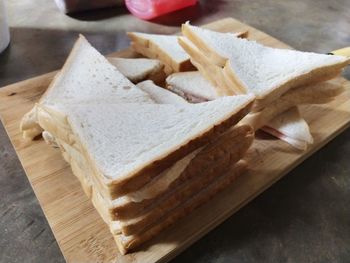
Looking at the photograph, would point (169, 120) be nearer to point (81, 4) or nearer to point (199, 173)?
point (199, 173)

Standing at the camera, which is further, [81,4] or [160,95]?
[81,4]

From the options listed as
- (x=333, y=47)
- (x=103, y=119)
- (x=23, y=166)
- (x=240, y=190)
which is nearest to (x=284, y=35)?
(x=333, y=47)

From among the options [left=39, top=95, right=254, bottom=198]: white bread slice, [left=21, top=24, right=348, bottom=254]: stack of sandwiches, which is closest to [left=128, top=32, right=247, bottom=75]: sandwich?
[left=21, top=24, right=348, bottom=254]: stack of sandwiches

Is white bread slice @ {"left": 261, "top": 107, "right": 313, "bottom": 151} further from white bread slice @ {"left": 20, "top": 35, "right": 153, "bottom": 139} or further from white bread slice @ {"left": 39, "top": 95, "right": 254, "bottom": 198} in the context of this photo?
white bread slice @ {"left": 20, "top": 35, "right": 153, "bottom": 139}

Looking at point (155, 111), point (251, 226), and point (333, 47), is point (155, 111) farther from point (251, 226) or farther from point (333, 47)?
point (333, 47)

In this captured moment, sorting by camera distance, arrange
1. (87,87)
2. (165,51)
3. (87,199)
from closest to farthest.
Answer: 1. (87,199)
2. (87,87)
3. (165,51)

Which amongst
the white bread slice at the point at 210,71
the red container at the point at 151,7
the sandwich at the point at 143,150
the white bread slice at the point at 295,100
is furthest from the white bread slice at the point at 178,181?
the red container at the point at 151,7

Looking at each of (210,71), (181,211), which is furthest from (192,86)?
(181,211)
